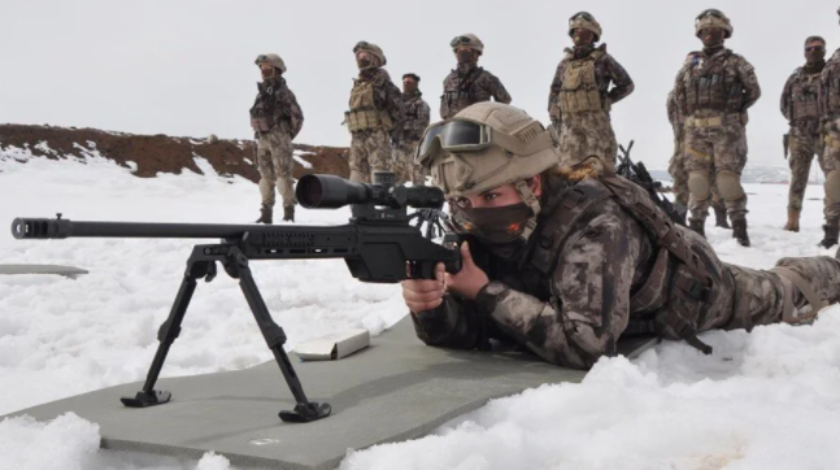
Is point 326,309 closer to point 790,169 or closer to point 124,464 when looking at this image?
point 124,464

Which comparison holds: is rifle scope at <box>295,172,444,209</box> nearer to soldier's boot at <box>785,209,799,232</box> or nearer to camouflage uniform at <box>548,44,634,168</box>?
camouflage uniform at <box>548,44,634,168</box>

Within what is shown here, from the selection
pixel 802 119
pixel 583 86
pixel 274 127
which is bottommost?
pixel 274 127

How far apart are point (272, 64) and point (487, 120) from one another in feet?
29.2

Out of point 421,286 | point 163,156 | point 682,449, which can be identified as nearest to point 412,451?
point 682,449

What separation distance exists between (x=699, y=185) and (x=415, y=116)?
26.1ft

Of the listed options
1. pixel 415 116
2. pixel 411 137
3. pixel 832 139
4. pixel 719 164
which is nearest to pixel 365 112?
pixel 411 137

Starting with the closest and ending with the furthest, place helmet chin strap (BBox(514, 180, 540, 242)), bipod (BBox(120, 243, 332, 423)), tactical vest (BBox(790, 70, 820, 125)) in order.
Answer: bipod (BBox(120, 243, 332, 423)) → helmet chin strap (BBox(514, 180, 540, 242)) → tactical vest (BBox(790, 70, 820, 125))

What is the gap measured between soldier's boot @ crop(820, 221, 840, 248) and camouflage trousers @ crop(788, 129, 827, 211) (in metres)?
1.64

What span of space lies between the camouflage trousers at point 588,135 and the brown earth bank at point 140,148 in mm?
19001

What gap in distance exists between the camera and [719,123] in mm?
8594

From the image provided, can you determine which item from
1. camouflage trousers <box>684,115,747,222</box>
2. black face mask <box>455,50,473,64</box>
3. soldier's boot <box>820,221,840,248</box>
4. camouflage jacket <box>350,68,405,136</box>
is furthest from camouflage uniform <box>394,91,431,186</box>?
soldier's boot <box>820,221,840,248</box>

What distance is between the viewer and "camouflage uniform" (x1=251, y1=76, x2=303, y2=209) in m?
11.4

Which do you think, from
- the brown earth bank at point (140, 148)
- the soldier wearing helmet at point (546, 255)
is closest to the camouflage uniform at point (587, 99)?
the soldier wearing helmet at point (546, 255)

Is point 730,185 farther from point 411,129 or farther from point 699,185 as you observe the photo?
point 411,129
